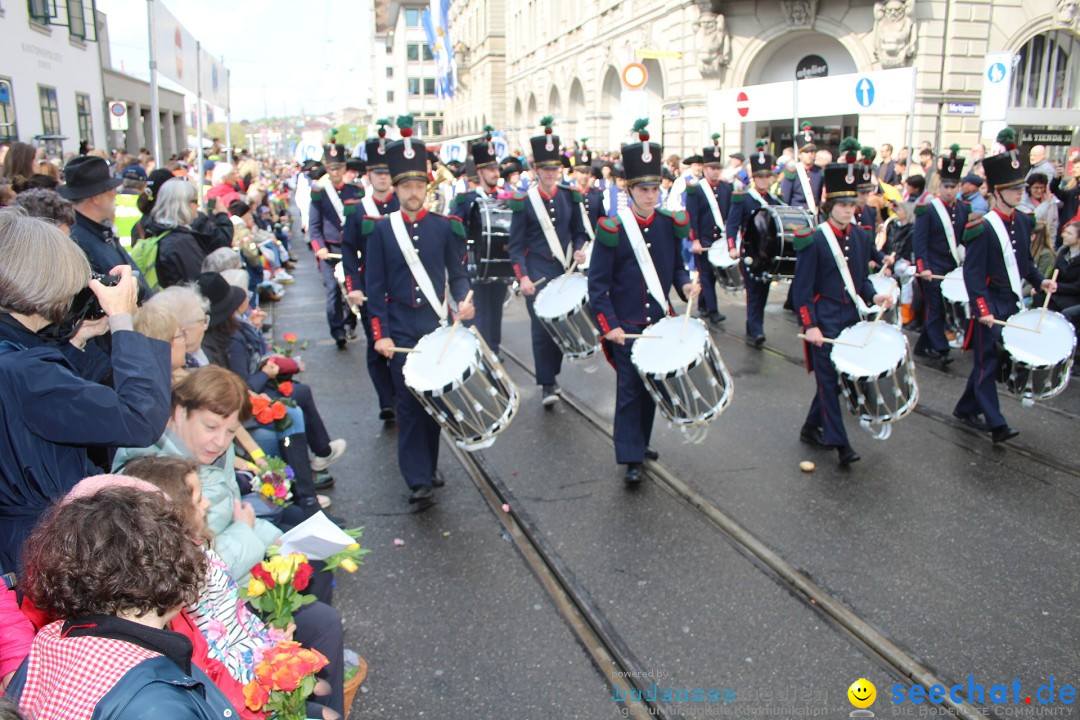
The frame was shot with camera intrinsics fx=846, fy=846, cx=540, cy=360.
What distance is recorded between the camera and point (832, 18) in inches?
852

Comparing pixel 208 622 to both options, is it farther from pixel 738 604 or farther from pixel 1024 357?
pixel 1024 357

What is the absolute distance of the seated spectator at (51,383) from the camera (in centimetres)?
249

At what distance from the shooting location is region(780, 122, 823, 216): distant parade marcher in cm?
1091

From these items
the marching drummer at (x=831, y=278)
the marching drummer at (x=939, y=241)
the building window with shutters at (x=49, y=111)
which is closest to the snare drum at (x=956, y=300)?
the marching drummer at (x=939, y=241)

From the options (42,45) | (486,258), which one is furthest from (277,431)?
(42,45)

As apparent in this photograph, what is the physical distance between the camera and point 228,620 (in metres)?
2.71

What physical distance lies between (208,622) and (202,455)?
1.13m

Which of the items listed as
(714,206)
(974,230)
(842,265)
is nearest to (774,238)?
(714,206)

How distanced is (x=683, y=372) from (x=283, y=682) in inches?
127

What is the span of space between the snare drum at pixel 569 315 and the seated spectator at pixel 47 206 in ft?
12.1

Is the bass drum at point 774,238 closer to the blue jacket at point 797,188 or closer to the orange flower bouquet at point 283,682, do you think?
the blue jacket at point 797,188

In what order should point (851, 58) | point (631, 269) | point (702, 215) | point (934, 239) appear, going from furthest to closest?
point (851, 58)
point (702, 215)
point (934, 239)
point (631, 269)

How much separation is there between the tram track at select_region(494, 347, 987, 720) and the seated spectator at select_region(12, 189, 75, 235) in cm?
298

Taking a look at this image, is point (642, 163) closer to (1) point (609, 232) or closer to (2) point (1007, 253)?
(1) point (609, 232)
